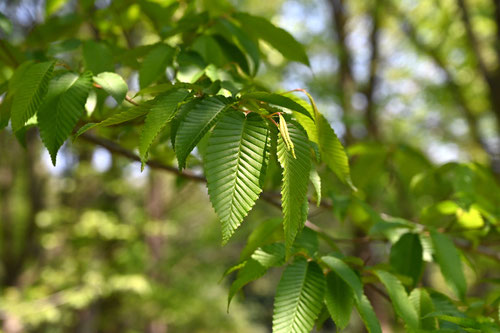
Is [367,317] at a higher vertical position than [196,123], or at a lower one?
lower

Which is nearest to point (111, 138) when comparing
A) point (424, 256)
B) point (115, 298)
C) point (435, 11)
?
point (424, 256)

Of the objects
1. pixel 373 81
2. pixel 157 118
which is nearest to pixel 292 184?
pixel 157 118

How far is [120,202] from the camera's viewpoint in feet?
21.5

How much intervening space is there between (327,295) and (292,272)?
8 centimetres

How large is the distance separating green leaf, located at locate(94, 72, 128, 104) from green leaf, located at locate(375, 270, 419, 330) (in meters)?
0.59

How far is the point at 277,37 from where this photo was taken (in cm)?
93

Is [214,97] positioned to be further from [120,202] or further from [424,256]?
[120,202]

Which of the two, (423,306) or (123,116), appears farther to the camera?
(423,306)

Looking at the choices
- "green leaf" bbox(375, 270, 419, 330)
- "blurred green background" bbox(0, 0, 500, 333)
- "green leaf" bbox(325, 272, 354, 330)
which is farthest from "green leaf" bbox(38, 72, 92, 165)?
"blurred green background" bbox(0, 0, 500, 333)

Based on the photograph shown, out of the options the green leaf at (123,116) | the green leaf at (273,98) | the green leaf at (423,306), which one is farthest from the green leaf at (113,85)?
the green leaf at (423,306)

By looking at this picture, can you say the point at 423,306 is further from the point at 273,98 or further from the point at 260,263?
the point at 273,98

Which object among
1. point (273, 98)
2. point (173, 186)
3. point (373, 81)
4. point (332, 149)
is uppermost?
point (273, 98)

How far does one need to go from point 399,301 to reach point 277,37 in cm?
63

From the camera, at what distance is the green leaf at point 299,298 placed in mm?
620
